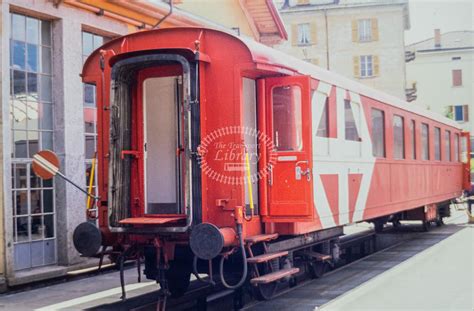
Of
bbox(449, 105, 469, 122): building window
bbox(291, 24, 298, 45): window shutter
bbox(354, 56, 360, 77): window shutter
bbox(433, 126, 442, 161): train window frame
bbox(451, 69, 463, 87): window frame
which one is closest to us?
bbox(433, 126, 442, 161): train window frame

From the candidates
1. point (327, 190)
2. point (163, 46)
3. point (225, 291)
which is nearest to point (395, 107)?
point (327, 190)

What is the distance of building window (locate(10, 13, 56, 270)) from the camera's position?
426 inches

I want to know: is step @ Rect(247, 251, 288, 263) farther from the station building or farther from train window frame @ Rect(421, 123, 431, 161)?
train window frame @ Rect(421, 123, 431, 161)

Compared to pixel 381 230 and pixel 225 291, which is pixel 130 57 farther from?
pixel 381 230

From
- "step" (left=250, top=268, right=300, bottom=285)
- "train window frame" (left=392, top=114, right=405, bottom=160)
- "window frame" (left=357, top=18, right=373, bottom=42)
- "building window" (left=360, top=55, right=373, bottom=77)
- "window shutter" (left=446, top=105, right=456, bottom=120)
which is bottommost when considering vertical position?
"step" (left=250, top=268, right=300, bottom=285)

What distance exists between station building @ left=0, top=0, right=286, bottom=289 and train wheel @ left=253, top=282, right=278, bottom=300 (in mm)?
4111

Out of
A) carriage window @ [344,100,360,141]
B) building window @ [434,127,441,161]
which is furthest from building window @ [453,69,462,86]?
carriage window @ [344,100,360,141]

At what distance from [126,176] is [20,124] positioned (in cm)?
364

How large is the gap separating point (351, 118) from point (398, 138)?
9.66 ft

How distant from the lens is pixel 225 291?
9.70 m

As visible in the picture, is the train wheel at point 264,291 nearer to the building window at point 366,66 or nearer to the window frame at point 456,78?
the building window at point 366,66

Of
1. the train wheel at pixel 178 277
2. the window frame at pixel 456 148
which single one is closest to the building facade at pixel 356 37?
the window frame at pixel 456 148

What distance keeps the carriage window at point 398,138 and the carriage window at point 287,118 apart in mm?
4833

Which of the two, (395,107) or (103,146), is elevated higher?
(395,107)
